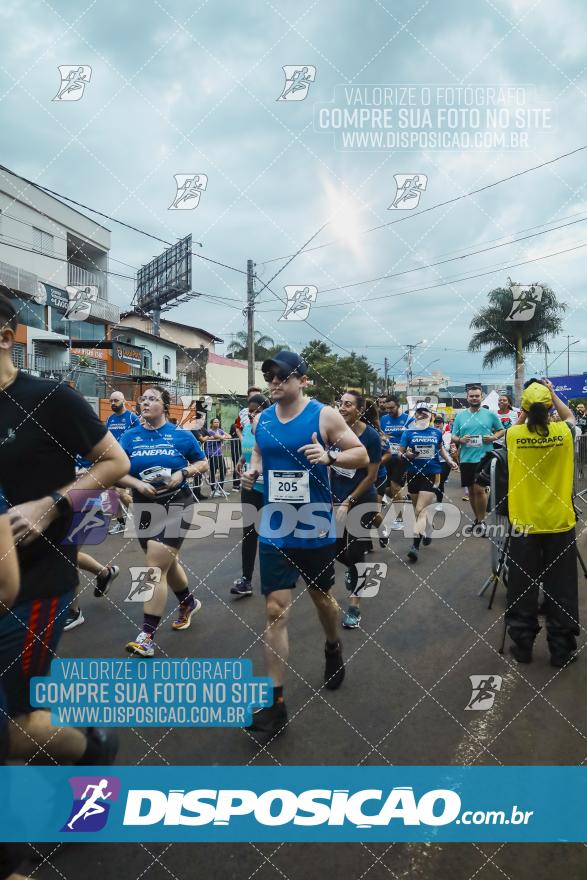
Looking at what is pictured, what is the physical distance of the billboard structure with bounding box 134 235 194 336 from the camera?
89.2 ft

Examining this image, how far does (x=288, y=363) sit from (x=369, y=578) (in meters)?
3.37

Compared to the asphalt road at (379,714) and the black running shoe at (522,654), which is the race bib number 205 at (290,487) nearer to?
the asphalt road at (379,714)

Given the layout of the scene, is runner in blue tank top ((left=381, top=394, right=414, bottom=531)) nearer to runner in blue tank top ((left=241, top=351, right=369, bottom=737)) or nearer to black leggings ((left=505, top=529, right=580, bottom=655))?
black leggings ((left=505, top=529, right=580, bottom=655))

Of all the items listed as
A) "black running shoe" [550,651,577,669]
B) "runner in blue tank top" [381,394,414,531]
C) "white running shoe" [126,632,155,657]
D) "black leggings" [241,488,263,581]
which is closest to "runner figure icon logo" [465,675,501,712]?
"black running shoe" [550,651,577,669]

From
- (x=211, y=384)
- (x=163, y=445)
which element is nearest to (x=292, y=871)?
(x=163, y=445)

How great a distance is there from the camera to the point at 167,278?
29.4 meters

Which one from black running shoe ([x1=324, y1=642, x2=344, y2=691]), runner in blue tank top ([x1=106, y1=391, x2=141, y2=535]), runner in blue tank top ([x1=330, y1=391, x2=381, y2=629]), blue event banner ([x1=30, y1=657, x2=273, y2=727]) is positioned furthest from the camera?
runner in blue tank top ([x1=106, y1=391, x2=141, y2=535])

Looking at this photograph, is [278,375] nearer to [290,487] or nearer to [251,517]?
[290,487]

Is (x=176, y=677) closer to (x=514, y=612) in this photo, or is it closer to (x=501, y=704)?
(x=501, y=704)

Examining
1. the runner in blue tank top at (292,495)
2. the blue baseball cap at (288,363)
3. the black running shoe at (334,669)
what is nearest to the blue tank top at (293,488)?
the runner in blue tank top at (292,495)

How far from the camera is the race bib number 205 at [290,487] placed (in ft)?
9.92

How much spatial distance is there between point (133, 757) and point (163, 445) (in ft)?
7.44

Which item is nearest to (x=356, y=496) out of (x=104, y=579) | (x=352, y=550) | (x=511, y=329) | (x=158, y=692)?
(x=352, y=550)

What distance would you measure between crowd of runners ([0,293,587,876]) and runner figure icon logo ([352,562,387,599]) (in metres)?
0.07
